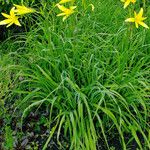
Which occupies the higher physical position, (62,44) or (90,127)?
(62,44)

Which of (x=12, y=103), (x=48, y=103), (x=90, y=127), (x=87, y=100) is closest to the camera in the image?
(x=90, y=127)

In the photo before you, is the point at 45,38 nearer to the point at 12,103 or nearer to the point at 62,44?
the point at 62,44

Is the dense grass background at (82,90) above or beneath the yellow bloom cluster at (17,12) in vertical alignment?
beneath

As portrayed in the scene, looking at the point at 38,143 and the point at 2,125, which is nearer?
the point at 38,143

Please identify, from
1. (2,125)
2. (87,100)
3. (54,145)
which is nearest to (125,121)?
(87,100)

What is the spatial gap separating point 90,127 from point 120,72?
0.59 metres

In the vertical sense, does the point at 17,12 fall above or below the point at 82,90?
above

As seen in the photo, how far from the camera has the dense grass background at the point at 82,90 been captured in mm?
2893

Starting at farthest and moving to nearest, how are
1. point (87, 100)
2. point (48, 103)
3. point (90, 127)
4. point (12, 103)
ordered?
point (12, 103), point (48, 103), point (87, 100), point (90, 127)

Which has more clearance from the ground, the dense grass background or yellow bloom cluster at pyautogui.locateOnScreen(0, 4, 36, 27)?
yellow bloom cluster at pyautogui.locateOnScreen(0, 4, 36, 27)

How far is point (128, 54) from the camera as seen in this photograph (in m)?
3.22

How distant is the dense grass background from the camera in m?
2.89

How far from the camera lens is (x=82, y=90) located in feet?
9.89

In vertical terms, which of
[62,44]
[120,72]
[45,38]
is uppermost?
[45,38]
